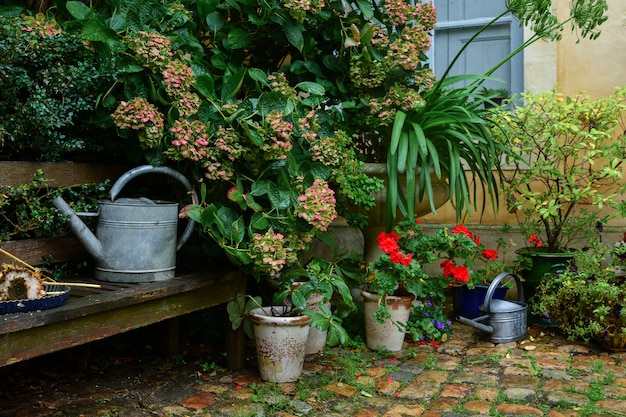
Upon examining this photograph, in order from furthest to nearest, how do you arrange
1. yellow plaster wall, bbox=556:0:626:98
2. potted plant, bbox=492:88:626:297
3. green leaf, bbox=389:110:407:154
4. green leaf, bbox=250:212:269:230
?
yellow plaster wall, bbox=556:0:626:98 → potted plant, bbox=492:88:626:297 → green leaf, bbox=389:110:407:154 → green leaf, bbox=250:212:269:230

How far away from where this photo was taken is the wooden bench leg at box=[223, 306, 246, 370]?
2879 millimetres

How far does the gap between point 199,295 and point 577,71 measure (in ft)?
9.71

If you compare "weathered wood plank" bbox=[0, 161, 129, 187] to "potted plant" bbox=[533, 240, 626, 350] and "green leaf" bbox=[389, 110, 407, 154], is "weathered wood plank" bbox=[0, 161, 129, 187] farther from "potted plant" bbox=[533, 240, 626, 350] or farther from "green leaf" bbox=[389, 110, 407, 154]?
"potted plant" bbox=[533, 240, 626, 350]

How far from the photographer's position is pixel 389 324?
3211 millimetres

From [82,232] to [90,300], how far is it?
35 cm

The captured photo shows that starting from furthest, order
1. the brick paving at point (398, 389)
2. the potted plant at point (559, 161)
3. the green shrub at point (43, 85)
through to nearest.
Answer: the potted plant at point (559, 161) → the brick paving at point (398, 389) → the green shrub at point (43, 85)

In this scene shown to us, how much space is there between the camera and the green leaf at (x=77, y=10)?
8.22 feet

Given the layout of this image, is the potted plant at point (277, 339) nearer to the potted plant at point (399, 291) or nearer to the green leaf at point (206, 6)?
the potted plant at point (399, 291)

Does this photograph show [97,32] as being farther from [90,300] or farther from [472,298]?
[472,298]

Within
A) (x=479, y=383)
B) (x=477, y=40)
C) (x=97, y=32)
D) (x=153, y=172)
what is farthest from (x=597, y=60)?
(x=97, y=32)

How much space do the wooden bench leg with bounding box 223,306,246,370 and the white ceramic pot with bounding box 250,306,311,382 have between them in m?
0.15

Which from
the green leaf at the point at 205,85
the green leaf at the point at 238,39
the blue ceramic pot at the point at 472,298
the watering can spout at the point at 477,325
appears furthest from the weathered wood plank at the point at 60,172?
the blue ceramic pot at the point at 472,298

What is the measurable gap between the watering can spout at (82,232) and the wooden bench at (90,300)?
0.36 feet

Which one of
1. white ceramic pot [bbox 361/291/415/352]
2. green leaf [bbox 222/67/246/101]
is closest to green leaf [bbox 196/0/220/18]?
green leaf [bbox 222/67/246/101]
